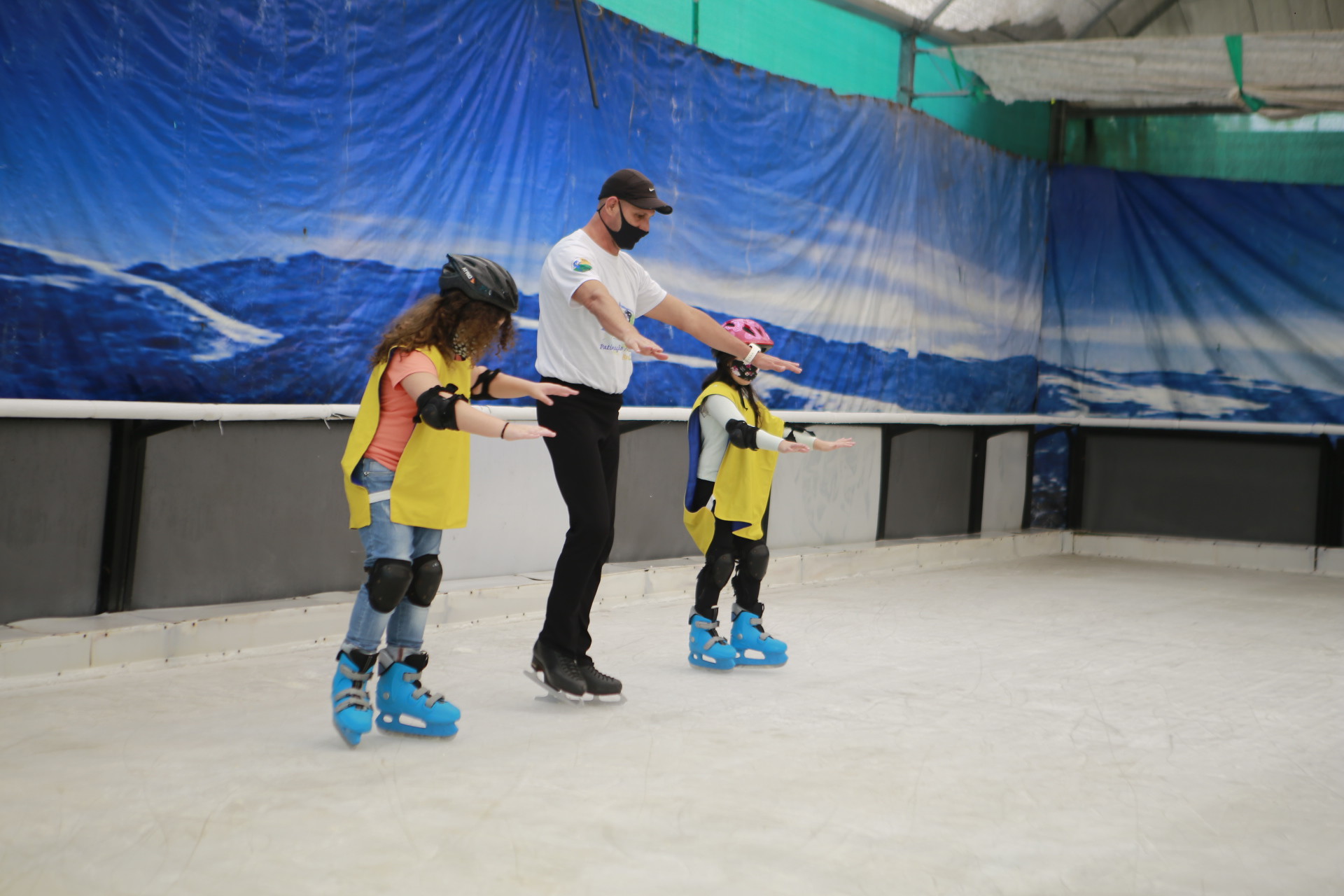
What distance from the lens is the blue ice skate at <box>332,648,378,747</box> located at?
3021 millimetres

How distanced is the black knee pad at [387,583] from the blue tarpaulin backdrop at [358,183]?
178cm

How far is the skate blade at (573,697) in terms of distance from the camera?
11.9 ft

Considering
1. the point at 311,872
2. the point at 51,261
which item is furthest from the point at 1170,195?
the point at 311,872

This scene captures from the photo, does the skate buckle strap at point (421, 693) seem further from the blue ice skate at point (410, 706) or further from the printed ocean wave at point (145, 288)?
the printed ocean wave at point (145, 288)

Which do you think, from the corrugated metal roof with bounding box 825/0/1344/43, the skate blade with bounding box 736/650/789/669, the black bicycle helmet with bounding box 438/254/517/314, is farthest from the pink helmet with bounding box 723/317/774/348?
the corrugated metal roof with bounding box 825/0/1344/43

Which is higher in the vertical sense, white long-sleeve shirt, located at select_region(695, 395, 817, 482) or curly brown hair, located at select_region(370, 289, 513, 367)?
curly brown hair, located at select_region(370, 289, 513, 367)

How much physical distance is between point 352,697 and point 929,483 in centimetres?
611

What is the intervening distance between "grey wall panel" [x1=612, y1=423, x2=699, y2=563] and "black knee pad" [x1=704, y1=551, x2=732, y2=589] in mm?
1969

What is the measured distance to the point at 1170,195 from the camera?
9.19m

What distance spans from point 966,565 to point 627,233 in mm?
5058

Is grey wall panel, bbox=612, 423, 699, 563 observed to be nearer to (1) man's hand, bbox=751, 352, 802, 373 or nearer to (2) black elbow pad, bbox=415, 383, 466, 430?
(1) man's hand, bbox=751, 352, 802, 373

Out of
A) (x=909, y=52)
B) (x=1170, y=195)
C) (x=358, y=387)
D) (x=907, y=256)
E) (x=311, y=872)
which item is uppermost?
(x=909, y=52)

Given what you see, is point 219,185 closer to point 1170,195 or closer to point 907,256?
point 907,256

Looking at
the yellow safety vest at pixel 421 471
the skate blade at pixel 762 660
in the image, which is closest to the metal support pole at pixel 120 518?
the yellow safety vest at pixel 421 471
